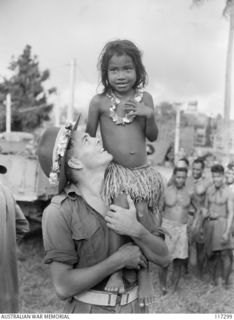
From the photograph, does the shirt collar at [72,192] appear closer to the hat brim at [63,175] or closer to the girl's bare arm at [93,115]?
the hat brim at [63,175]

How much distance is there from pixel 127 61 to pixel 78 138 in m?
0.25

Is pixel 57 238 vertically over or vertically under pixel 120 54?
under

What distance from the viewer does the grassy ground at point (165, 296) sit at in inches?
94.5

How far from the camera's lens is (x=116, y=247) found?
0.97 meters

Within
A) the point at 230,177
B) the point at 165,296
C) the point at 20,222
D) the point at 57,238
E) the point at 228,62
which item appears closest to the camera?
the point at 57,238

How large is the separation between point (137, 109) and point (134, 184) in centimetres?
20

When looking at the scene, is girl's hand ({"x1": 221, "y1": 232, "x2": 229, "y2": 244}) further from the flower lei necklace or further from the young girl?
the flower lei necklace

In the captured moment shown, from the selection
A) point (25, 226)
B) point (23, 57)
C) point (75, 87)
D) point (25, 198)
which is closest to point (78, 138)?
point (25, 226)

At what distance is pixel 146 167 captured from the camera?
3.53 ft

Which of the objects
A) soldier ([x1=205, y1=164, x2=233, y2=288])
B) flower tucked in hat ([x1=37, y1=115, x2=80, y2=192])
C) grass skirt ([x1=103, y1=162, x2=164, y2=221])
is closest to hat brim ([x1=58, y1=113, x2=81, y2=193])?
flower tucked in hat ([x1=37, y1=115, x2=80, y2=192])

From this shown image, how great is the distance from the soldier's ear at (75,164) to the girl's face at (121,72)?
0.24 metres

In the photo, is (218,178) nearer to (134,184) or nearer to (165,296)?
(165,296)

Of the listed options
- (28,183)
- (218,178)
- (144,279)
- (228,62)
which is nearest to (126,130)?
(144,279)

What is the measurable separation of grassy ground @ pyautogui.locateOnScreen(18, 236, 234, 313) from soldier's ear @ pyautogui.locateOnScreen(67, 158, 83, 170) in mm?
1532
